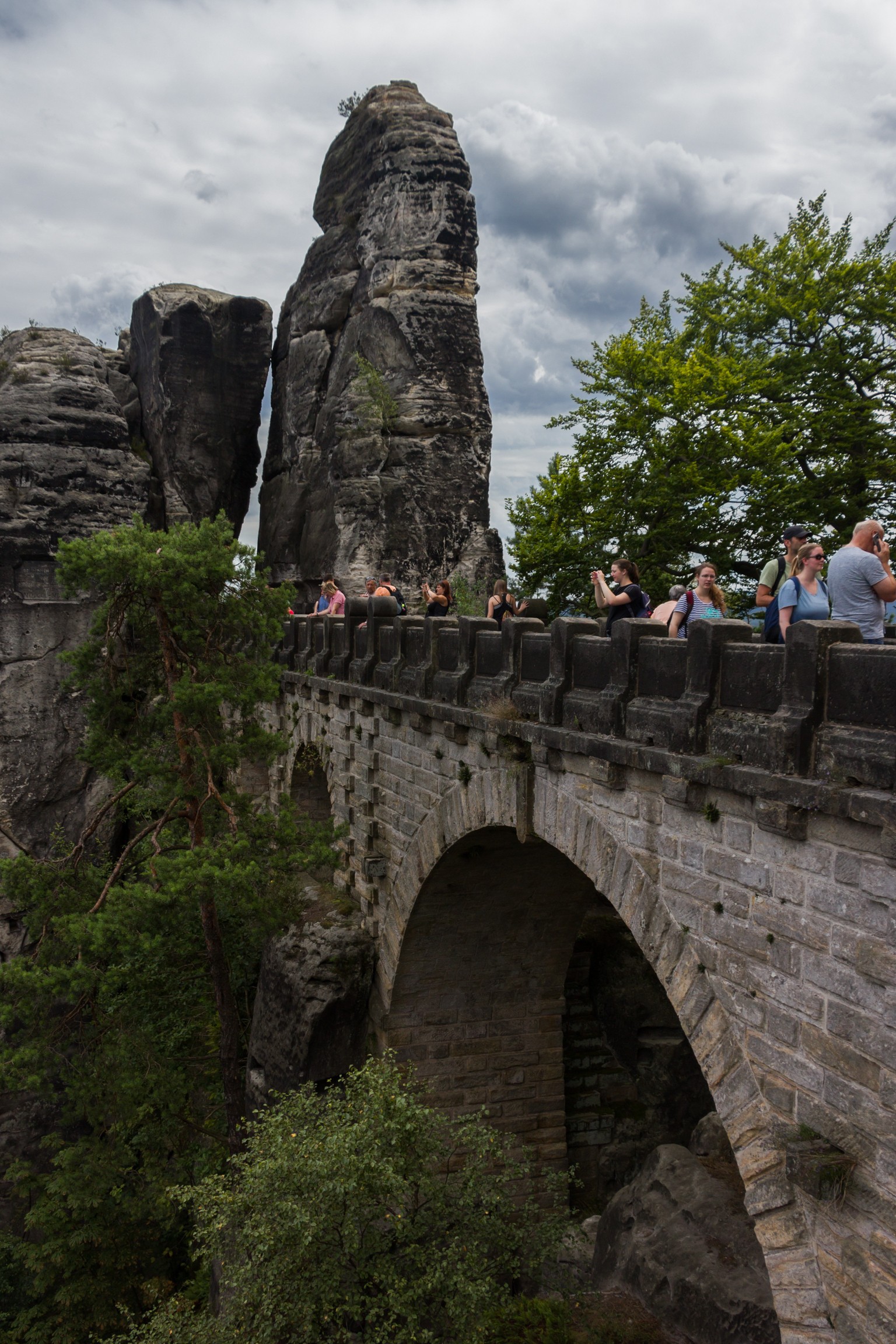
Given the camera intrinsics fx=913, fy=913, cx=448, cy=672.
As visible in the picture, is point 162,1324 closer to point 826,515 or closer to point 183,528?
point 183,528

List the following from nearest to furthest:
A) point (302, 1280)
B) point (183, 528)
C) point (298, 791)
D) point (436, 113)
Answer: point (302, 1280) < point (183, 528) < point (298, 791) < point (436, 113)

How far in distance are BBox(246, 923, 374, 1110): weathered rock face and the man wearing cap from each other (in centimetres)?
762

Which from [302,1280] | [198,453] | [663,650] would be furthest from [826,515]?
[198,453]

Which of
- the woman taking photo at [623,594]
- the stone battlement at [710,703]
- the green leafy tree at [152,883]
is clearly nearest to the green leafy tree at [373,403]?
the green leafy tree at [152,883]

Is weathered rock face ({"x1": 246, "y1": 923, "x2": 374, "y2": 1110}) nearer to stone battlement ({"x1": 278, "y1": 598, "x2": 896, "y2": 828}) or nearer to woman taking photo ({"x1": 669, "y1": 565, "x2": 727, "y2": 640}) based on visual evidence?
stone battlement ({"x1": 278, "y1": 598, "x2": 896, "y2": 828})

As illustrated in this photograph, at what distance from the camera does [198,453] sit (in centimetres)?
3056

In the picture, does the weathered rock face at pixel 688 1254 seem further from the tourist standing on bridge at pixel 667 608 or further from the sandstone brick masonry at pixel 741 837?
the tourist standing on bridge at pixel 667 608

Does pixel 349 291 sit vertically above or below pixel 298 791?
above

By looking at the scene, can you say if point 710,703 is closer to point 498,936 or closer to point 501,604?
point 501,604

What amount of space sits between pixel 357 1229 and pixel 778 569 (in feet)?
22.5

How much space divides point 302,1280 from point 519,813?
439cm

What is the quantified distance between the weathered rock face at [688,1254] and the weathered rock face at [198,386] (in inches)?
955

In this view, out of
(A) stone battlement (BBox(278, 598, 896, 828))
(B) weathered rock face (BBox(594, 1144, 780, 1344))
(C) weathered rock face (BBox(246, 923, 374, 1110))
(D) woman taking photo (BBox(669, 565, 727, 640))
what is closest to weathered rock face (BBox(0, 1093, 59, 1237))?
(C) weathered rock face (BBox(246, 923, 374, 1110))

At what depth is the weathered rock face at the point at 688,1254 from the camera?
8750 millimetres
